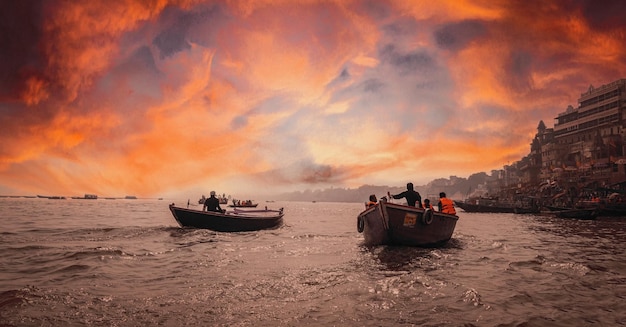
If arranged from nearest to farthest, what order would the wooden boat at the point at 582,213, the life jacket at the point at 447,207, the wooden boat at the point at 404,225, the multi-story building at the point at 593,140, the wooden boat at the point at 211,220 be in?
the wooden boat at the point at 404,225, the life jacket at the point at 447,207, the wooden boat at the point at 211,220, the wooden boat at the point at 582,213, the multi-story building at the point at 593,140

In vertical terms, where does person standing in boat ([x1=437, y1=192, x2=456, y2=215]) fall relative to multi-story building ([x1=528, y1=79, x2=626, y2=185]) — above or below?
below

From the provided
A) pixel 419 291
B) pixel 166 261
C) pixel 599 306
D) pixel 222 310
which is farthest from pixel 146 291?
pixel 599 306

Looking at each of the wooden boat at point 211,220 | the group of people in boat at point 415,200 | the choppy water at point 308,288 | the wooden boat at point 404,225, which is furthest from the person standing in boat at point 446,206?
the wooden boat at point 211,220

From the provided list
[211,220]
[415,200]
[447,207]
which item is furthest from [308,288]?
[211,220]

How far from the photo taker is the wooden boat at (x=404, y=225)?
13.5 m

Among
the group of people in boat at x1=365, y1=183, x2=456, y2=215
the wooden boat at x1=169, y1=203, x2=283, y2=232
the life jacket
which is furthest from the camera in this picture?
the wooden boat at x1=169, y1=203, x2=283, y2=232

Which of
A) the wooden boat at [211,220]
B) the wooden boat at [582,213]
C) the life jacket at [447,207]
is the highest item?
the life jacket at [447,207]

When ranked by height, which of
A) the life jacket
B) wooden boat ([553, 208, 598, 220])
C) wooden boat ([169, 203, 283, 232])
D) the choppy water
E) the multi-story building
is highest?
the multi-story building

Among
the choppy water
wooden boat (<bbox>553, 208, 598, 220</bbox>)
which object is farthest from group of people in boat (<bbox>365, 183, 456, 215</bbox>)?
wooden boat (<bbox>553, 208, 598, 220</bbox>)

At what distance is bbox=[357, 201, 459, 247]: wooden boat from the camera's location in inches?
532

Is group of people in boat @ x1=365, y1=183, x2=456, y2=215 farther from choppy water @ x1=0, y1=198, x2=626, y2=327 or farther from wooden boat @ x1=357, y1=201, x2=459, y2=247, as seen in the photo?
choppy water @ x1=0, y1=198, x2=626, y2=327

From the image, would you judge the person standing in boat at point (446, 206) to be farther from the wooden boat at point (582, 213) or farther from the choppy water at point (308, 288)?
the wooden boat at point (582, 213)

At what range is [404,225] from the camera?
13617 millimetres

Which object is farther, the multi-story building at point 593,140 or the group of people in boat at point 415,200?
the multi-story building at point 593,140
